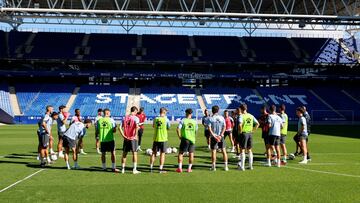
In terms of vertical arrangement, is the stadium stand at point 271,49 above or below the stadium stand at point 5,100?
above

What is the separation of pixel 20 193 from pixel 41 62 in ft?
152

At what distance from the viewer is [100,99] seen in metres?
48.4

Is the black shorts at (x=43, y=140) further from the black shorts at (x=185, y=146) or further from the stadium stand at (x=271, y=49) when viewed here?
the stadium stand at (x=271, y=49)

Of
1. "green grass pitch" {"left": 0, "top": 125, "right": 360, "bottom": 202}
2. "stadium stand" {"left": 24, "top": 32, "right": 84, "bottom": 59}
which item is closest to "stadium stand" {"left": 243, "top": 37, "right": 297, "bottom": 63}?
"stadium stand" {"left": 24, "top": 32, "right": 84, "bottom": 59}

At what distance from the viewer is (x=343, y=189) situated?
9.15 metres

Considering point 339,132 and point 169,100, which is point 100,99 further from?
point 339,132

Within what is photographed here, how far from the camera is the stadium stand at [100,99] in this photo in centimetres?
4547

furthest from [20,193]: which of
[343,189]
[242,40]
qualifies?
[242,40]

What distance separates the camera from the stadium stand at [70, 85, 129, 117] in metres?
45.5

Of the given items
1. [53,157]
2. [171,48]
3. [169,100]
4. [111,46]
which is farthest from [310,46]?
[53,157]

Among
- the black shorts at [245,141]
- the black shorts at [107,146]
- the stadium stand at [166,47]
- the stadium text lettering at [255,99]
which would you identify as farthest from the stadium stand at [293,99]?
the black shorts at [107,146]

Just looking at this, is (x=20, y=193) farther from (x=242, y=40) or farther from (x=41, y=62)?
(x=242, y=40)

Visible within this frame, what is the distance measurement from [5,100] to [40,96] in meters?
4.19

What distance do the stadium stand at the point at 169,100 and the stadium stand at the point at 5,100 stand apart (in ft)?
51.3
